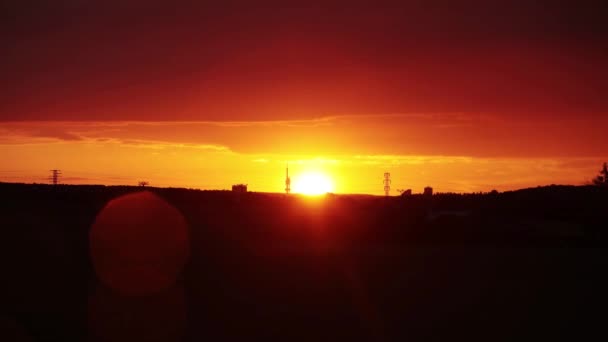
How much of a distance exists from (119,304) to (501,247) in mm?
19835

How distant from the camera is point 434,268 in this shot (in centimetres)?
2473

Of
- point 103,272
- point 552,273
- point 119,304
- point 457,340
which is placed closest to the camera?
point 457,340

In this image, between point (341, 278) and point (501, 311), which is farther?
point (341, 278)

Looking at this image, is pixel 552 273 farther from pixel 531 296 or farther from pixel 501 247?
pixel 501 247

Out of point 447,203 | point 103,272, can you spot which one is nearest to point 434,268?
point 103,272

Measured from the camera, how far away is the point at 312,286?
20766 mm

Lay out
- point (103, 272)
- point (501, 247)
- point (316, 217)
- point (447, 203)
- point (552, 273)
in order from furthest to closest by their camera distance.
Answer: point (447, 203)
point (316, 217)
point (501, 247)
point (552, 273)
point (103, 272)

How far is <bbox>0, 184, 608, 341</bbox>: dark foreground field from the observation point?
16.0 meters

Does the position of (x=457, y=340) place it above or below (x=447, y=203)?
below

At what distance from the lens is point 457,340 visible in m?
15.4

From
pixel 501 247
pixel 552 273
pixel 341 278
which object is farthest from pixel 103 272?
pixel 501 247

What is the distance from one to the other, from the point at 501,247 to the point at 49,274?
18.7m

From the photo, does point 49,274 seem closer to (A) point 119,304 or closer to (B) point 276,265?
(A) point 119,304

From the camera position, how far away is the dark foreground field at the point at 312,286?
16.0m
